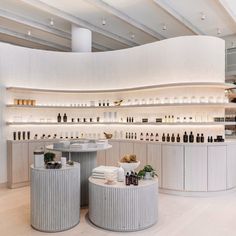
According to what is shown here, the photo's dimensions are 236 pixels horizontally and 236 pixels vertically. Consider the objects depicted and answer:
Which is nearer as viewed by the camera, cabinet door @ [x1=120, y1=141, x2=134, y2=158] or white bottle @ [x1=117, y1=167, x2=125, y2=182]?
white bottle @ [x1=117, y1=167, x2=125, y2=182]

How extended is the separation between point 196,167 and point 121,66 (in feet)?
9.03

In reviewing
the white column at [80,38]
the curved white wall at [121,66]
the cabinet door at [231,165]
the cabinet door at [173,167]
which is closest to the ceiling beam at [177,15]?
the curved white wall at [121,66]

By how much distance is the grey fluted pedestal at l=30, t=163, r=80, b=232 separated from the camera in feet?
10.5

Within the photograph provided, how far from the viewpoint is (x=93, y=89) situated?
628cm

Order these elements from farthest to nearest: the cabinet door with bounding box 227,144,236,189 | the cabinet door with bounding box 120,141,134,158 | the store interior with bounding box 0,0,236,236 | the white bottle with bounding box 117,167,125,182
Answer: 1. the cabinet door with bounding box 120,141,134,158
2. the cabinet door with bounding box 227,144,236,189
3. the white bottle with bounding box 117,167,125,182
4. the store interior with bounding box 0,0,236,236

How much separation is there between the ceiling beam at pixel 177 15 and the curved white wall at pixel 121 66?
68cm

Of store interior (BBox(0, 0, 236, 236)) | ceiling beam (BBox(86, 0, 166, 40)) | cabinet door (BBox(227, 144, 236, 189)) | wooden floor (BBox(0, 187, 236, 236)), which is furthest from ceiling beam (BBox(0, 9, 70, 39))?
cabinet door (BBox(227, 144, 236, 189))

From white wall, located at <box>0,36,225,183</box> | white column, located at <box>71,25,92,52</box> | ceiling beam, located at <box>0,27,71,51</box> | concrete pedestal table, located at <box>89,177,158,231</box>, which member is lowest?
concrete pedestal table, located at <box>89,177,158,231</box>

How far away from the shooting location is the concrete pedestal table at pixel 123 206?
3.21 meters

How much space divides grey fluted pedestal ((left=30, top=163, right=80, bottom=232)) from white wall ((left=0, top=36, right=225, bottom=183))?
2.49m

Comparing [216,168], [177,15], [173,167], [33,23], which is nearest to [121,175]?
[173,167]

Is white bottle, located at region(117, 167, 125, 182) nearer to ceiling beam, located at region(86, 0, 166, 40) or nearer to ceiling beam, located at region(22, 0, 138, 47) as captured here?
ceiling beam, located at region(86, 0, 166, 40)

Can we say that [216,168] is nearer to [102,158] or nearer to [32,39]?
[102,158]

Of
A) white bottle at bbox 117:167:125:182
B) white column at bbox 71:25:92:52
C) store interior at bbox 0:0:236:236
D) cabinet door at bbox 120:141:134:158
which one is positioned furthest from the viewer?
white column at bbox 71:25:92:52
